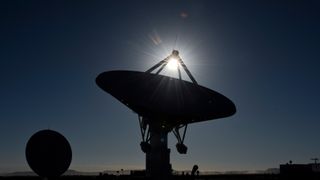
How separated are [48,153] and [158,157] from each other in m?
17.6

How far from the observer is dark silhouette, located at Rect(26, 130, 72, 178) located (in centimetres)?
6225

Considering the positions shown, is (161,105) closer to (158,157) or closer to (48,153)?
(158,157)

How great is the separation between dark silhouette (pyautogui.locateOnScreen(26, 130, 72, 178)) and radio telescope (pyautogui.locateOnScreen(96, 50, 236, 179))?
1331 cm

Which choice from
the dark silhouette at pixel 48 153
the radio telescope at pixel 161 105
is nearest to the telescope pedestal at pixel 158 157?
the radio telescope at pixel 161 105

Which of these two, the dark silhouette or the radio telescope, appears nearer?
the radio telescope

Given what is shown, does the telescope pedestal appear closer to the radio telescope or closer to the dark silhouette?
the radio telescope

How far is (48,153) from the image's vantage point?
63000mm

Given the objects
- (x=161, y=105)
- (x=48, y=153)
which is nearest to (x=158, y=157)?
(x=161, y=105)

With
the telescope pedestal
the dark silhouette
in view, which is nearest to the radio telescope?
the telescope pedestal

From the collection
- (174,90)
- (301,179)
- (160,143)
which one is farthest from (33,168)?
(301,179)

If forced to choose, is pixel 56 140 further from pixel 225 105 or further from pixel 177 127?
pixel 225 105

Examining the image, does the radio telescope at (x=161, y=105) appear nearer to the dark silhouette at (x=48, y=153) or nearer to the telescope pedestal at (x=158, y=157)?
the telescope pedestal at (x=158, y=157)

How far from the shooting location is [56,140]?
63625 mm

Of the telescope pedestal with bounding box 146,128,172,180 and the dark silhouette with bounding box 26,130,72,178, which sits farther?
the dark silhouette with bounding box 26,130,72,178
